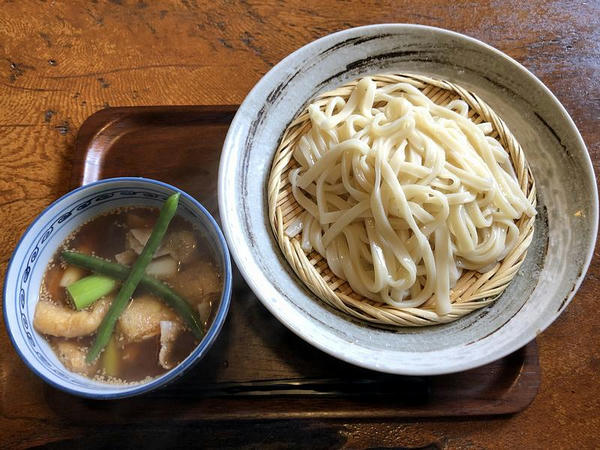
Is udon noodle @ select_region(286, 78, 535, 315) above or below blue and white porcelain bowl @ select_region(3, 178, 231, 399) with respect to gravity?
above

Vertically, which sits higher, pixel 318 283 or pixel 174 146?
pixel 174 146

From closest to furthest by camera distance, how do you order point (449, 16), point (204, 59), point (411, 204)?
point (411, 204) < point (204, 59) < point (449, 16)

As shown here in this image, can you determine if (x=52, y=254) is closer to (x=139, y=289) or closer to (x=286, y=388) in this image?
(x=139, y=289)

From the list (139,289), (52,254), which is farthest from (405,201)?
(52,254)

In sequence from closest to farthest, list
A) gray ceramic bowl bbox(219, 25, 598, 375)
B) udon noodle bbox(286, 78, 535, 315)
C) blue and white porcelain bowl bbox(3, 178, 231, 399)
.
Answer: blue and white porcelain bowl bbox(3, 178, 231, 399) < gray ceramic bowl bbox(219, 25, 598, 375) < udon noodle bbox(286, 78, 535, 315)

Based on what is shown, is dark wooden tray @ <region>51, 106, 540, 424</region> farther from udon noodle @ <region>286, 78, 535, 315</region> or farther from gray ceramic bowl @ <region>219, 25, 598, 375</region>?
udon noodle @ <region>286, 78, 535, 315</region>

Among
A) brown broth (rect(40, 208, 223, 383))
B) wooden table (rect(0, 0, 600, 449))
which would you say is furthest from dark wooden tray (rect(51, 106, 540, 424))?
brown broth (rect(40, 208, 223, 383))

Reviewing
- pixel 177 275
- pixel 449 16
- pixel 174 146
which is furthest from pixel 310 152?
pixel 449 16

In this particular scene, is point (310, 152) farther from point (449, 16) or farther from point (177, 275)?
point (449, 16)
